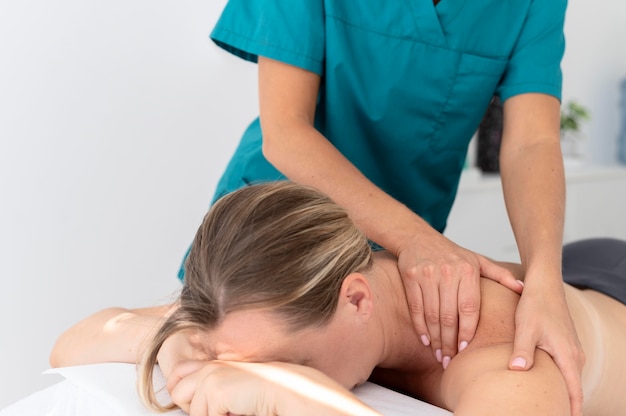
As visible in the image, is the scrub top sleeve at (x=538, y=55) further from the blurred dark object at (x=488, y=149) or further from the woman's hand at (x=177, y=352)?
the blurred dark object at (x=488, y=149)

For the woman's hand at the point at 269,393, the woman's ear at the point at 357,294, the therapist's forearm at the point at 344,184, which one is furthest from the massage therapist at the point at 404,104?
the woman's hand at the point at 269,393

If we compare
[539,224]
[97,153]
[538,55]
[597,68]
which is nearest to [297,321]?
[539,224]

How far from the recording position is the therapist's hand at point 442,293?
1.27 m

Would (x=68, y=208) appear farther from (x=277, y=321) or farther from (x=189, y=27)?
(x=277, y=321)

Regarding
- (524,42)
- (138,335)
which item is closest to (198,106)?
(524,42)

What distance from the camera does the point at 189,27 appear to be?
2.80 metres

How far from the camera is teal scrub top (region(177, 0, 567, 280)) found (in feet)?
5.41

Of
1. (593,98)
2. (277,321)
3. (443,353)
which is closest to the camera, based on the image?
(277,321)

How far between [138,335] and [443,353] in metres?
0.54

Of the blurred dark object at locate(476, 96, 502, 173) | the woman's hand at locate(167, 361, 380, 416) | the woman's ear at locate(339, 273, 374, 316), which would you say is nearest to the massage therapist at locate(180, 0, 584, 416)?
the woman's ear at locate(339, 273, 374, 316)

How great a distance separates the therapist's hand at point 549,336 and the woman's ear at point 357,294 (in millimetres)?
230

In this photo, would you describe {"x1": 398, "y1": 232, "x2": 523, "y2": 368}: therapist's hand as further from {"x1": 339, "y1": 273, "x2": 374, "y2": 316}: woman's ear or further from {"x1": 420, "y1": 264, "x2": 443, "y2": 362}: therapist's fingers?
{"x1": 339, "y1": 273, "x2": 374, "y2": 316}: woman's ear

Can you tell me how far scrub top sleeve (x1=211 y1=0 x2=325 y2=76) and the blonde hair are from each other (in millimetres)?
508

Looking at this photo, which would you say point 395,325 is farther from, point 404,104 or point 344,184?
point 404,104
